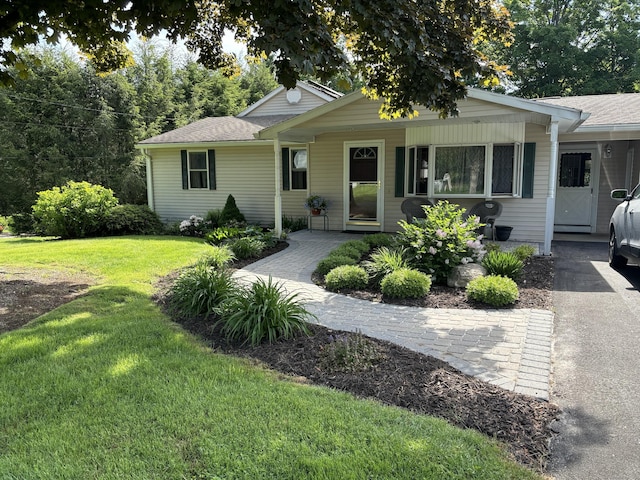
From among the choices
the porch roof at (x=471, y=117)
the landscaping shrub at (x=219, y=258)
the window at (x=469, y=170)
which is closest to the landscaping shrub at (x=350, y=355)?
the landscaping shrub at (x=219, y=258)

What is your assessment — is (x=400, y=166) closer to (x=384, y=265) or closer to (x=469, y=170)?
(x=469, y=170)

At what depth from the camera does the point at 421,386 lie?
11.5 ft

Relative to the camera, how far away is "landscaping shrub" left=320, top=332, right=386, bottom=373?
12.5ft

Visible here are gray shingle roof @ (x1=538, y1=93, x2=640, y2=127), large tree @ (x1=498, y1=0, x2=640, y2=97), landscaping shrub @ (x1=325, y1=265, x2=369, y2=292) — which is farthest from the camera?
large tree @ (x1=498, y1=0, x2=640, y2=97)

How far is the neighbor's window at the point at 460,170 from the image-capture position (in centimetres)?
1041

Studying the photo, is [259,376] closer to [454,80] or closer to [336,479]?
[336,479]

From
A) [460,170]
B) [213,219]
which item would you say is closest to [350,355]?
[460,170]

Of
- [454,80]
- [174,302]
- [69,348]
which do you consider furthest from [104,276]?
[454,80]

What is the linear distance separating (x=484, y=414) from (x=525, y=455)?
0.44 metres

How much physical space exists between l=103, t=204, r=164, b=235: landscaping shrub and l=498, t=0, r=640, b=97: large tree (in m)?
19.7

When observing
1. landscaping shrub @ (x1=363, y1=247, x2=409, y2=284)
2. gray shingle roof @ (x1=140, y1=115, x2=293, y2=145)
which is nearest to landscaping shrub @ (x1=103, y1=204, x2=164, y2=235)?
gray shingle roof @ (x1=140, y1=115, x2=293, y2=145)

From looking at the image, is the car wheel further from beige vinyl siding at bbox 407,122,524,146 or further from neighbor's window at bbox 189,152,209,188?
neighbor's window at bbox 189,152,209,188

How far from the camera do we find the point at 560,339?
187 inches

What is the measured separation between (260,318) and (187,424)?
177 centimetres
